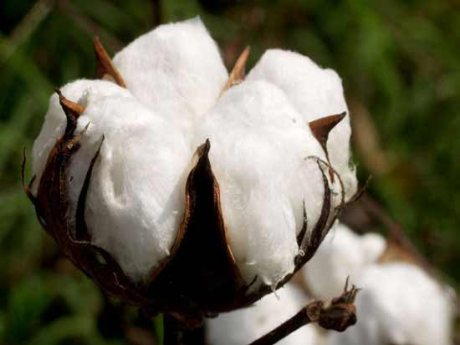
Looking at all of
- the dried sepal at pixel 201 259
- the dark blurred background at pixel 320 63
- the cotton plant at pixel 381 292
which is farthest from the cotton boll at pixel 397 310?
the dried sepal at pixel 201 259

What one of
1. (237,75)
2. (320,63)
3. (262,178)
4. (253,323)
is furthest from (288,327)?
(320,63)

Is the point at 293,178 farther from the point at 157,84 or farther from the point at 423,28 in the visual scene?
the point at 423,28

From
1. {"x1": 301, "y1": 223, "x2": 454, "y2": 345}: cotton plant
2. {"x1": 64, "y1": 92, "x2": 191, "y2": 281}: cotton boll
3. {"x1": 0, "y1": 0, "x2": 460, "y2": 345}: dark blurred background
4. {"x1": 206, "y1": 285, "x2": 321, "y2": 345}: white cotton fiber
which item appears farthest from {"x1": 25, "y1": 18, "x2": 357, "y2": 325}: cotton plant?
{"x1": 0, "y1": 0, "x2": 460, "y2": 345}: dark blurred background

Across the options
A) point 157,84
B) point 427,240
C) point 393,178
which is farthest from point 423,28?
point 157,84

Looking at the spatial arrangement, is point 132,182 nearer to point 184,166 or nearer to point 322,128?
point 184,166

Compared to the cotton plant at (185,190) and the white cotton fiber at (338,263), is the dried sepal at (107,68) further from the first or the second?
the white cotton fiber at (338,263)

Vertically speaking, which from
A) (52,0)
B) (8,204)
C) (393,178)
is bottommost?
(393,178)
